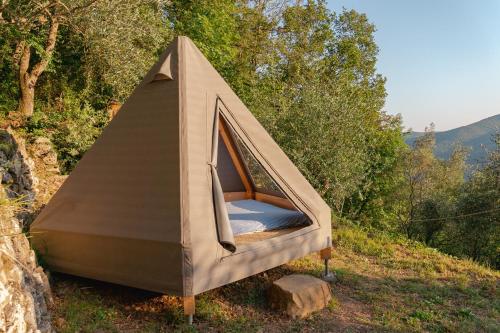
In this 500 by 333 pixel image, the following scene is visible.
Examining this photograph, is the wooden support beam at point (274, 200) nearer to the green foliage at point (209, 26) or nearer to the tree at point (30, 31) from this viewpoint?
the tree at point (30, 31)

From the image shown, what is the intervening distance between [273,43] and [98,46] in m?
10.1

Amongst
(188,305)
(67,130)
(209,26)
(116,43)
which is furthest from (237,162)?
(209,26)

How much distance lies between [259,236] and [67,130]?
5659 mm

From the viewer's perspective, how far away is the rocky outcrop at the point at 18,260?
243cm

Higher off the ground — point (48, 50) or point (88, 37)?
point (88, 37)

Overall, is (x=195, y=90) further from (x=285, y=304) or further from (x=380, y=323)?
(x=380, y=323)

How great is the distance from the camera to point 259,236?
489 centimetres

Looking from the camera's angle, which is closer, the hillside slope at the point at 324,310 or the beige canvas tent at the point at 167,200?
the beige canvas tent at the point at 167,200

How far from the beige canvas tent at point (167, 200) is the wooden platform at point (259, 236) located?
1 cm

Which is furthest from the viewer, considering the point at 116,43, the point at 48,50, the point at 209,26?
the point at 209,26

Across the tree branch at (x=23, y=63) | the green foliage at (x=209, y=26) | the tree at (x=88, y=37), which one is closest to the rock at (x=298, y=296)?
the tree at (x=88, y=37)

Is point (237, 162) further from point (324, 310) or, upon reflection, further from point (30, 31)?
point (30, 31)

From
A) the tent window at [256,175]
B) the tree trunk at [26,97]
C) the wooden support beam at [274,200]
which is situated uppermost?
the tree trunk at [26,97]

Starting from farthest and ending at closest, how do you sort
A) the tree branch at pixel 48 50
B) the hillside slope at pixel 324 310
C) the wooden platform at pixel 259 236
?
the tree branch at pixel 48 50, the wooden platform at pixel 259 236, the hillside slope at pixel 324 310
